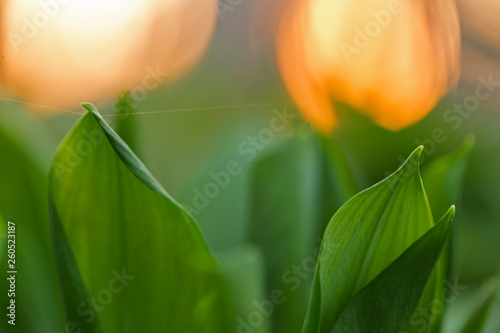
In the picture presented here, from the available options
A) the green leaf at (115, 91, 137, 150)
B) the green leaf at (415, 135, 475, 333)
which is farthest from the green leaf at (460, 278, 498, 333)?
the green leaf at (115, 91, 137, 150)

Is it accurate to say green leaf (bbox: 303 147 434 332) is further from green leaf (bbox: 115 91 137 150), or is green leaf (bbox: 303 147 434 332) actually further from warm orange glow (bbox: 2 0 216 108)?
warm orange glow (bbox: 2 0 216 108)

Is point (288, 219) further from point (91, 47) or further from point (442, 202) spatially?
point (91, 47)

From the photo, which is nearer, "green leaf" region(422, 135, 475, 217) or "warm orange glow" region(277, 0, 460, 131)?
"green leaf" region(422, 135, 475, 217)

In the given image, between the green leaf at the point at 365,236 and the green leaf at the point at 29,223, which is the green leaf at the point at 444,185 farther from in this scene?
the green leaf at the point at 29,223

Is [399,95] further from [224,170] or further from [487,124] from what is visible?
[224,170]

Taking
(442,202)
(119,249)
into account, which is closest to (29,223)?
(119,249)

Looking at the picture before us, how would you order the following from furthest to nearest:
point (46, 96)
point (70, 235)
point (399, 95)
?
point (399, 95) → point (46, 96) → point (70, 235)

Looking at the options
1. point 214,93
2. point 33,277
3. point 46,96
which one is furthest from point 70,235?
point 214,93
